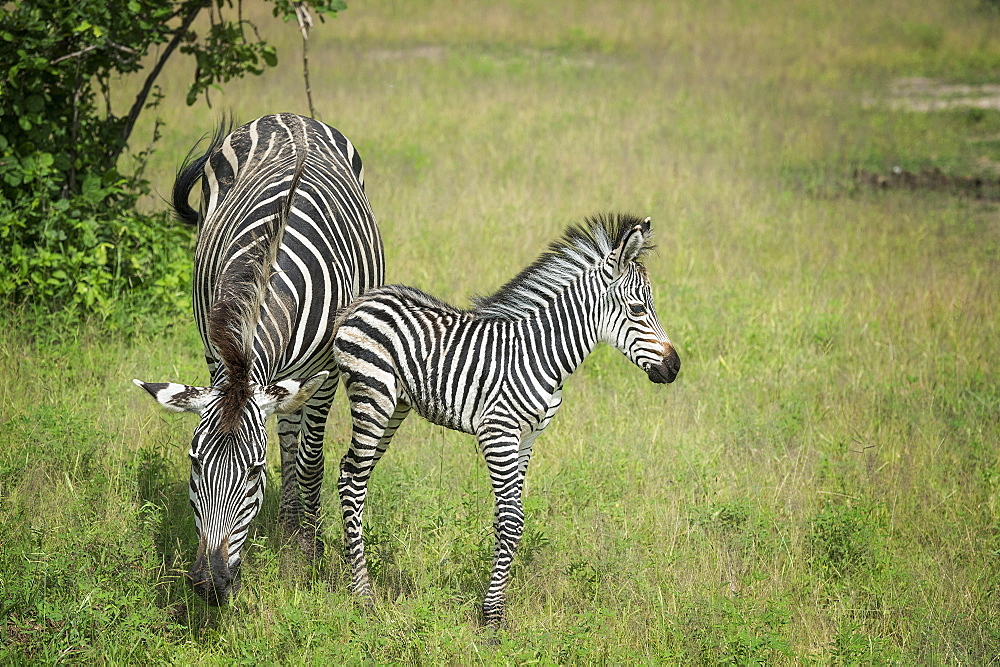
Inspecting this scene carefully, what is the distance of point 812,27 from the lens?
968 inches

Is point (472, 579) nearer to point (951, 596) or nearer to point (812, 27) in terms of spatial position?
point (951, 596)

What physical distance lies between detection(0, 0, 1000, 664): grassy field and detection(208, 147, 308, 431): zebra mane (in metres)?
1.26

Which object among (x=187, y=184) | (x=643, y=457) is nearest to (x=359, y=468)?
(x=643, y=457)

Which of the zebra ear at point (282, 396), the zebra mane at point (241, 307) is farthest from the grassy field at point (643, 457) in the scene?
the zebra mane at point (241, 307)

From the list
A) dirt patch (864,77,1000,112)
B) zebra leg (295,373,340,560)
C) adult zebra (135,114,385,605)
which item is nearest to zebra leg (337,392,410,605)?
adult zebra (135,114,385,605)

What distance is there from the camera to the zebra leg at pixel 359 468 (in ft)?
15.9

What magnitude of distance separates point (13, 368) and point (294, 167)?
9.90 ft

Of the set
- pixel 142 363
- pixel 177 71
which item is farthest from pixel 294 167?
pixel 177 71

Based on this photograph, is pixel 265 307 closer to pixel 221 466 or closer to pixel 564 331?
pixel 221 466

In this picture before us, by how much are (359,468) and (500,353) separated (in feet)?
3.18

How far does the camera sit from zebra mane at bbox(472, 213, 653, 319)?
5.00 meters

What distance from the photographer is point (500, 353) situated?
491cm

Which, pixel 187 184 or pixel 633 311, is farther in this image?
pixel 187 184

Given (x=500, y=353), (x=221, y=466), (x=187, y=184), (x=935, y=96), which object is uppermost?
(x=187, y=184)
